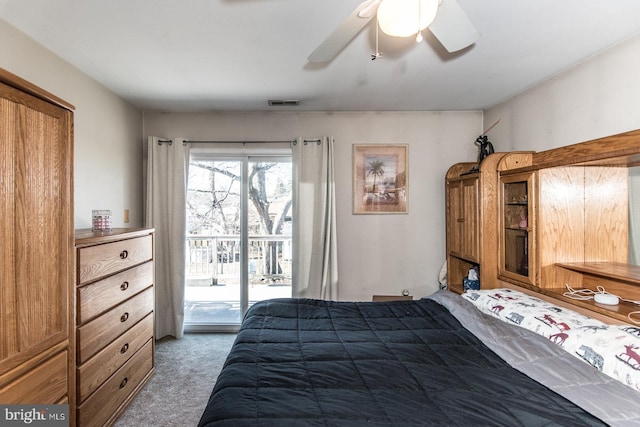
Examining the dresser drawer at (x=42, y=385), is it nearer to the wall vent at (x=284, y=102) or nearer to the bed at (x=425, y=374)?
the bed at (x=425, y=374)

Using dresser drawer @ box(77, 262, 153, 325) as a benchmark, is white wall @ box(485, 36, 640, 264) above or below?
above

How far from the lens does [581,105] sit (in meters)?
2.26

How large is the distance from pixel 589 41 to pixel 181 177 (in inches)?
140

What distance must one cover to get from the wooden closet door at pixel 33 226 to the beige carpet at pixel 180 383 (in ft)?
3.18

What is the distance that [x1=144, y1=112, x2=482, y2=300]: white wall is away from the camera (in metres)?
3.44

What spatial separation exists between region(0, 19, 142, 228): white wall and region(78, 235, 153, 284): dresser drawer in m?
0.53

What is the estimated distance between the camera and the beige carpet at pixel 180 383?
6.92 ft

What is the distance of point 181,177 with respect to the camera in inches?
131

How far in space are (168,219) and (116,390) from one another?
171 centimetres

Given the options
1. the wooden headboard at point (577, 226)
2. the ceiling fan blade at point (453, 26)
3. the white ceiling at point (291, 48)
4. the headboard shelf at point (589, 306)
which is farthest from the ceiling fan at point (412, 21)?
the headboard shelf at point (589, 306)

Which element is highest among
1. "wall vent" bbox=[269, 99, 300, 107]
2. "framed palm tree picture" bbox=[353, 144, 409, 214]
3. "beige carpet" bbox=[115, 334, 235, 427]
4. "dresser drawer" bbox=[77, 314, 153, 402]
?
"wall vent" bbox=[269, 99, 300, 107]

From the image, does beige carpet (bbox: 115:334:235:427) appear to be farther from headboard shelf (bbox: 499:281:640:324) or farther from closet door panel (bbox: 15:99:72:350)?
headboard shelf (bbox: 499:281:640:324)

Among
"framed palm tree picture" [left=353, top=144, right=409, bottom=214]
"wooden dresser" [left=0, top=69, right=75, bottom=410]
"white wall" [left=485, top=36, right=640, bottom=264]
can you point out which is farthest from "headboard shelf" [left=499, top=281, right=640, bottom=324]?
"wooden dresser" [left=0, top=69, right=75, bottom=410]

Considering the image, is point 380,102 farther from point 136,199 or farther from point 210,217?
point 136,199
